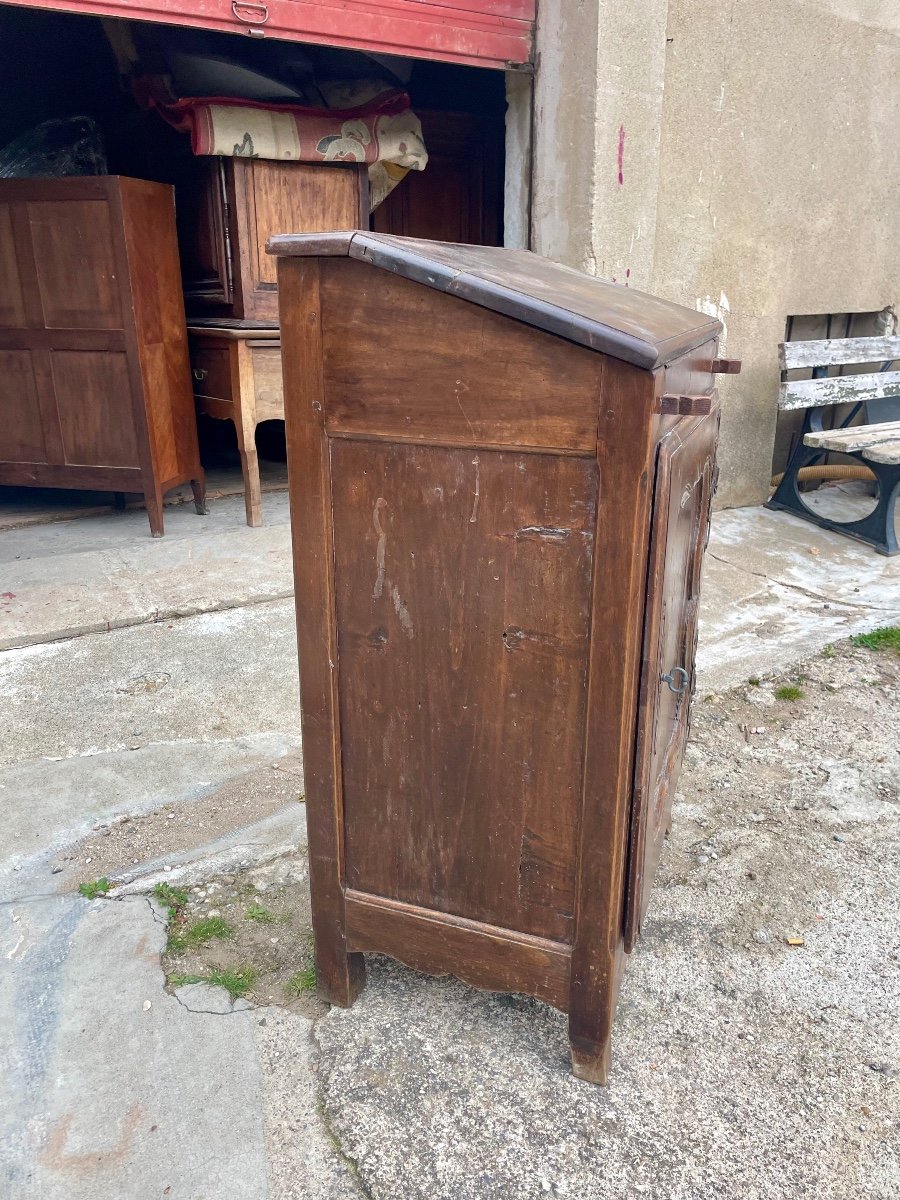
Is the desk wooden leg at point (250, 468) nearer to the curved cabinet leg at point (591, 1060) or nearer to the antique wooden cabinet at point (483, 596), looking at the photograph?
the antique wooden cabinet at point (483, 596)

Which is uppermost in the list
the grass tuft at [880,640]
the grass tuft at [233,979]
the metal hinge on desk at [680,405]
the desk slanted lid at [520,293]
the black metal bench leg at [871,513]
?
the desk slanted lid at [520,293]

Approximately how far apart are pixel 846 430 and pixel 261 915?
492 centimetres

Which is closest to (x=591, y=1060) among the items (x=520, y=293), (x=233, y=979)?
(x=233, y=979)

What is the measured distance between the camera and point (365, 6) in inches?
160

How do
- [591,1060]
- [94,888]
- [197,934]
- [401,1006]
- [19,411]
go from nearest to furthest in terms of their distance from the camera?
[591,1060] → [401,1006] → [197,934] → [94,888] → [19,411]

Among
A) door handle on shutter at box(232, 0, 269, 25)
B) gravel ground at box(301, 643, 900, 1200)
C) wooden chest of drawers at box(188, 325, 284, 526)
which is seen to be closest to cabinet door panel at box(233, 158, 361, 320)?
wooden chest of drawers at box(188, 325, 284, 526)

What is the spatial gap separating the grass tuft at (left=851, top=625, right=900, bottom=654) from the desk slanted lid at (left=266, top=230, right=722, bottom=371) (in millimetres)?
2705

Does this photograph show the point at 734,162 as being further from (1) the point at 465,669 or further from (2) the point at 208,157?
(1) the point at 465,669

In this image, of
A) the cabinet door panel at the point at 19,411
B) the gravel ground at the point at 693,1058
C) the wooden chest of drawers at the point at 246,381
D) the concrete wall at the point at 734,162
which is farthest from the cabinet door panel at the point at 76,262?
the gravel ground at the point at 693,1058

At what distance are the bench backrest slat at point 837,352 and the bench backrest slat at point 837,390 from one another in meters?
0.11

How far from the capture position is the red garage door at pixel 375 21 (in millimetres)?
3570

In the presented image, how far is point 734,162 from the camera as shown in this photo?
5.25 m

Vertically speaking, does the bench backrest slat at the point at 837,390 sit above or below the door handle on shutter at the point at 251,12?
below

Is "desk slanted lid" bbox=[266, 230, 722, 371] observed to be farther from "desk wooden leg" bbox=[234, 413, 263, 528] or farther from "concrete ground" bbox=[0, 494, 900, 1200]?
"desk wooden leg" bbox=[234, 413, 263, 528]
